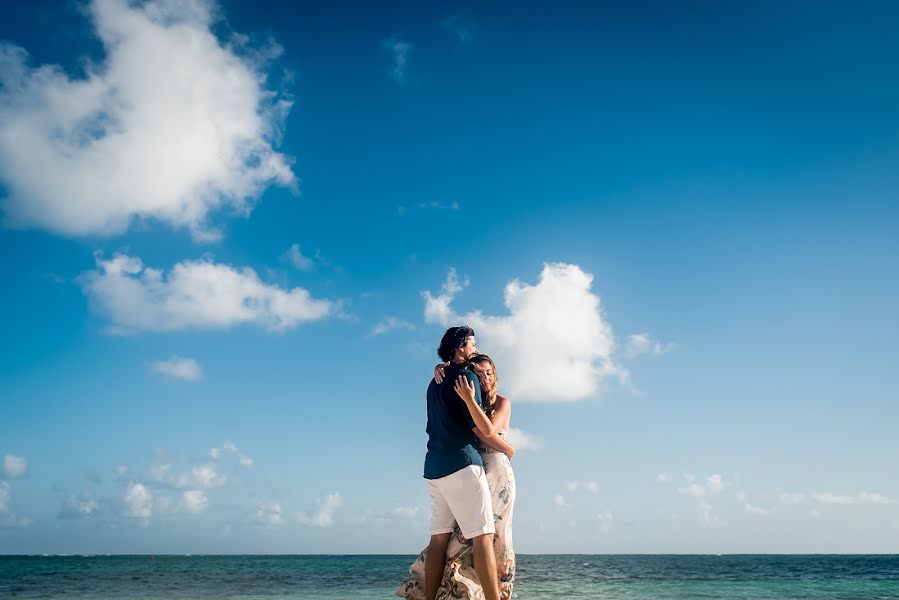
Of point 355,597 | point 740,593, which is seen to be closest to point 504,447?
point 355,597

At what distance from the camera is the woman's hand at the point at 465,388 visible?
195 inches

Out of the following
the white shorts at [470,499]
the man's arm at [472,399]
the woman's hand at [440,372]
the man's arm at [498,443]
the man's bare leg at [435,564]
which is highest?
the woman's hand at [440,372]

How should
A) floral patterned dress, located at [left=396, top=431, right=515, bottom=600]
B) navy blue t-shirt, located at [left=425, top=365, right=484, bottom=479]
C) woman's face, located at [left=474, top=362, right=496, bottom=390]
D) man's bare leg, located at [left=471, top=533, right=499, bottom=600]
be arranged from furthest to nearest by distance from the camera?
woman's face, located at [left=474, top=362, right=496, bottom=390]
floral patterned dress, located at [left=396, top=431, right=515, bottom=600]
navy blue t-shirt, located at [left=425, top=365, right=484, bottom=479]
man's bare leg, located at [left=471, top=533, right=499, bottom=600]

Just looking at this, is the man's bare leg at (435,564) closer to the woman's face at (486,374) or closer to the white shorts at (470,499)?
the white shorts at (470,499)

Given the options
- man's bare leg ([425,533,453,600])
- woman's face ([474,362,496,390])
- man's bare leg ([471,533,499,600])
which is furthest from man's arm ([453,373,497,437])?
man's bare leg ([425,533,453,600])

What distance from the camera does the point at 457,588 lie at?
518 cm

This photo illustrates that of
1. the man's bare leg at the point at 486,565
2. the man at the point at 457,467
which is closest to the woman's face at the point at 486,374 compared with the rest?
the man at the point at 457,467

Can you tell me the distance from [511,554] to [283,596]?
650 inches

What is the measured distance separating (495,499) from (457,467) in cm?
60

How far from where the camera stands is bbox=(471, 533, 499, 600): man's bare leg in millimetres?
4953

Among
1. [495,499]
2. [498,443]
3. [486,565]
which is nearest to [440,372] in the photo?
[498,443]

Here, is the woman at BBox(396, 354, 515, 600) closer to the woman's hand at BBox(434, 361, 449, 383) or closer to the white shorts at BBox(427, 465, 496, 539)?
the woman's hand at BBox(434, 361, 449, 383)

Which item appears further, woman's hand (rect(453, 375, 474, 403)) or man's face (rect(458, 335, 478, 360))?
man's face (rect(458, 335, 478, 360))

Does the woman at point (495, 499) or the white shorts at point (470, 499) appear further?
the woman at point (495, 499)
